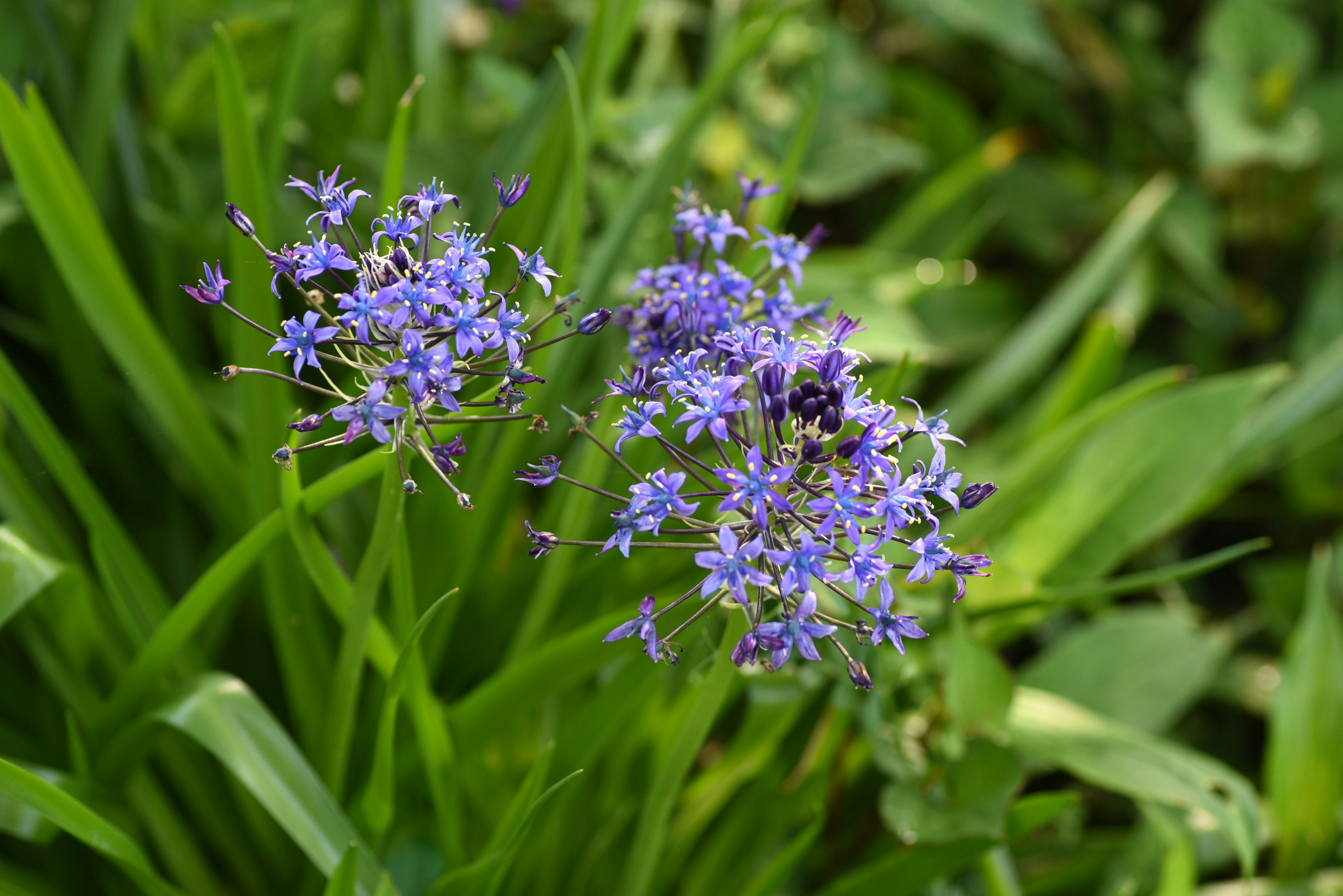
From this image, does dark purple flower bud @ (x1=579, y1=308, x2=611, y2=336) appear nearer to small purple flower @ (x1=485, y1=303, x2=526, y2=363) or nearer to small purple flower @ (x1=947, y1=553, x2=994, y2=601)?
small purple flower @ (x1=485, y1=303, x2=526, y2=363)

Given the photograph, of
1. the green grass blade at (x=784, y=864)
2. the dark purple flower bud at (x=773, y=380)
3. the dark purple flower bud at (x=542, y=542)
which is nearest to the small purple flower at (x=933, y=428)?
the dark purple flower bud at (x=773, y=380)

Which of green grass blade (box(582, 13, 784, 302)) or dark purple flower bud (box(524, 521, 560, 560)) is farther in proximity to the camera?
green grass blade (box(582, 13, 784, 302))

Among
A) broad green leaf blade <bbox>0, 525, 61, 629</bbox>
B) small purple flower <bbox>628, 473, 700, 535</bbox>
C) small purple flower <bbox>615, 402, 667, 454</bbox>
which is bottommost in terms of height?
small purple flower <bbox>628, 473, 700, 535</bbox>

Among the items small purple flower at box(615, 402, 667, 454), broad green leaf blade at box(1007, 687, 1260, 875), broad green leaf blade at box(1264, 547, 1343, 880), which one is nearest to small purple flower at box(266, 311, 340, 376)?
small purple flower at box(615, 402, 667, 454)

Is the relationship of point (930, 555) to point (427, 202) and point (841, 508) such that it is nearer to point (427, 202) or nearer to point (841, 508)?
point (841, 508)

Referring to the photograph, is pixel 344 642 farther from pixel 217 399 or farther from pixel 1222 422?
pixel 1222 422

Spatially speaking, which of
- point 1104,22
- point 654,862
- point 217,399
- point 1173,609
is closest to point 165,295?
point 217,399
